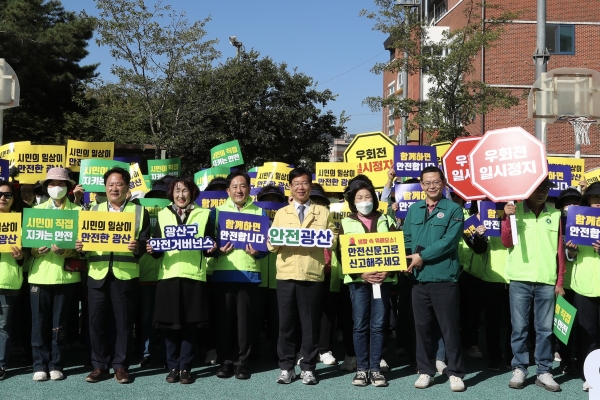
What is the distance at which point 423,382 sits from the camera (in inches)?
277

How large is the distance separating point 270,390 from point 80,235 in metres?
2.37

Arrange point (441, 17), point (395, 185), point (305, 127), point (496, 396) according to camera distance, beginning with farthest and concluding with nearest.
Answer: point (441, 17), point (305, 127), point (395, 185), point (496, 396)

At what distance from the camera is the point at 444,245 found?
6922 millimetres

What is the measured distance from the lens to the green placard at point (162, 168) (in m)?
11.1

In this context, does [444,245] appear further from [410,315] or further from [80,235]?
[80,235]

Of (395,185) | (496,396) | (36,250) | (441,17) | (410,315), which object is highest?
(441,17)

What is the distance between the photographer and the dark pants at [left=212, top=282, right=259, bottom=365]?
7375mm

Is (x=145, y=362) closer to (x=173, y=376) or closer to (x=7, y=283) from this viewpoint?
(x=173, y=376)

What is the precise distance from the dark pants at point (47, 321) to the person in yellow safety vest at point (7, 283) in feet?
0.70

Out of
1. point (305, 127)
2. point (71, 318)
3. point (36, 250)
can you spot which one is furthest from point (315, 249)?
point (305, 127)

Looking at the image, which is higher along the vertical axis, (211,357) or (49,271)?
(49,271)

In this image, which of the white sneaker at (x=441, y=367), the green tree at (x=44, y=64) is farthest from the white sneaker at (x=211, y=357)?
the green tree at (x=44, y=64)

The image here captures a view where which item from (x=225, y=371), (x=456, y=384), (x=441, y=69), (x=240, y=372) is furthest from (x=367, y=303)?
(x=441, y=69)

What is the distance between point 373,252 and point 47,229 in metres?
3.19
